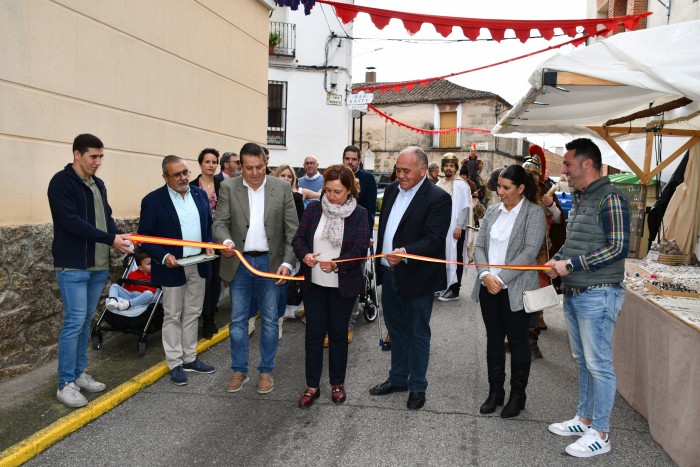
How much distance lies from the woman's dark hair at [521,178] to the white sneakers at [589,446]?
69.1 inches

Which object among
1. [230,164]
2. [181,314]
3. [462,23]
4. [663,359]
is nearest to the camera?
[663,359]

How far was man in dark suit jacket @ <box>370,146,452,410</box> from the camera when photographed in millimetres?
4305

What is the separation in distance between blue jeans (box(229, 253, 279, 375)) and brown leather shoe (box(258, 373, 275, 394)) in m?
0.04

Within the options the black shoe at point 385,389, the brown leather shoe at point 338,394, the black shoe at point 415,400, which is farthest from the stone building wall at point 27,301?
the black shoe at point 415,400

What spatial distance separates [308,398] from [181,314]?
1464 mm

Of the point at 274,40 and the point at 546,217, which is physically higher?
the point at 274,40

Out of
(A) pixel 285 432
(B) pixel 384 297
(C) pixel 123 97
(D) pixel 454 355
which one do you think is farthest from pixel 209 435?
(C) pixel 123 97

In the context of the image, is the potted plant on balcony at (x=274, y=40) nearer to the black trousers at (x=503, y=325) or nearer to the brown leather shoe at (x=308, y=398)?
the brown leather shoe at (x=308, y=398)

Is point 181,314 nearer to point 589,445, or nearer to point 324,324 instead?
point 324,324

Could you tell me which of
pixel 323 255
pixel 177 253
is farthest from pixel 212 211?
pixel 323 255

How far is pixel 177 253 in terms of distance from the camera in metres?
4.77

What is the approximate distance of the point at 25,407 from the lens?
4.23 metres

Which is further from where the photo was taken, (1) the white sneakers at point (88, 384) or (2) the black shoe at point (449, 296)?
(2) the black shoe at point (449, 296)

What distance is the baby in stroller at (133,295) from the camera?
529 centimetres
